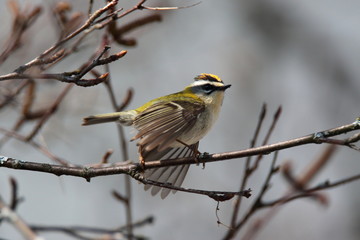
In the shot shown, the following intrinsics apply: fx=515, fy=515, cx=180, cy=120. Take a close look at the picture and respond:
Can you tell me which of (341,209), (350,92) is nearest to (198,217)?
(341,209)

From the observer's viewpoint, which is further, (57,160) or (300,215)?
(300,215)

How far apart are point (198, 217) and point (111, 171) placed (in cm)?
510

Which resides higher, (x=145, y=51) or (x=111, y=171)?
(x=145, y=51)

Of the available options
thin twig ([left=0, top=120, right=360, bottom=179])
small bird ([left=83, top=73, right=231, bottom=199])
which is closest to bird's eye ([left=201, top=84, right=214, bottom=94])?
small bird ([left=83, top=73, right=231, bottom=199])

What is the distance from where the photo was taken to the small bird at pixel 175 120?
11.5ft

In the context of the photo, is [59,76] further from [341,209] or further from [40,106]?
[341,209]

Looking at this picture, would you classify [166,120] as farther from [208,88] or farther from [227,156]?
[227,156]

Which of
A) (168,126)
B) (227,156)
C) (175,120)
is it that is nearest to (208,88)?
(175,120)

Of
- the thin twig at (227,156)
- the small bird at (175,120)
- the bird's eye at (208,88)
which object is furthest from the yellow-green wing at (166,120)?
the thin twig at (227,156)

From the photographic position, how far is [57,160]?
3076 millimetres

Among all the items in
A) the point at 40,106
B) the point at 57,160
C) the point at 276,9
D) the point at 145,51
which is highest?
the point at 276,9

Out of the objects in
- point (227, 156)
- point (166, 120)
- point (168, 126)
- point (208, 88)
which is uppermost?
point (208, 88)

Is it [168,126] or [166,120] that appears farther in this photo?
[166,120]

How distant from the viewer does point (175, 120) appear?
3.53 metres
